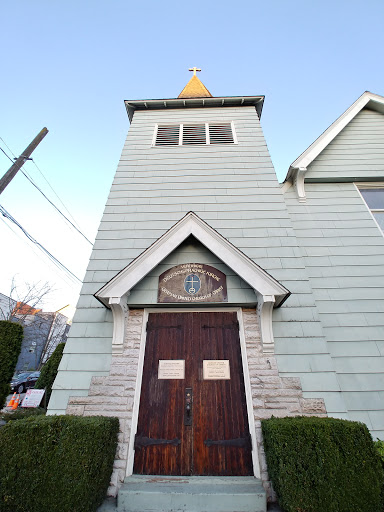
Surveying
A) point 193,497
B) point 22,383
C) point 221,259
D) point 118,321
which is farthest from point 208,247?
point 22,383

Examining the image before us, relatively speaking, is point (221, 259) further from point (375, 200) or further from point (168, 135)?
point (168, 135)

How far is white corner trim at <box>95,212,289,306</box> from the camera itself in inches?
160

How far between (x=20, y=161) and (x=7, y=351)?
4582 mm

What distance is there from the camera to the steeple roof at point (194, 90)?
9.81 meters

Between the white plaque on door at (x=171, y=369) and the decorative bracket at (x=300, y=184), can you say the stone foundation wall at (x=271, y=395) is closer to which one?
the white plaque on door at (x=171, y=369)

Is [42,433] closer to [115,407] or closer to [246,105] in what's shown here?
[115,407]

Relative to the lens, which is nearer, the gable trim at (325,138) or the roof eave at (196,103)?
the gable trim at (325,138)

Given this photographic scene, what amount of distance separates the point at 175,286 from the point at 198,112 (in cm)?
680

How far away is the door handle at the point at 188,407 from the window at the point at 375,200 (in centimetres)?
575

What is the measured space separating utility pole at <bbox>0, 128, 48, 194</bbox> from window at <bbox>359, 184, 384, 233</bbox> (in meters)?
8.66

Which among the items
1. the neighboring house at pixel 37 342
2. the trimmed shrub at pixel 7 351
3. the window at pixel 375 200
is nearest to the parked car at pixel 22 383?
the neighboring house at pixel 37 342

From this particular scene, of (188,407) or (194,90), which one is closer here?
(188,407)

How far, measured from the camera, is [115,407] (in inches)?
147

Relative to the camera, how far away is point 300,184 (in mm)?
6668
